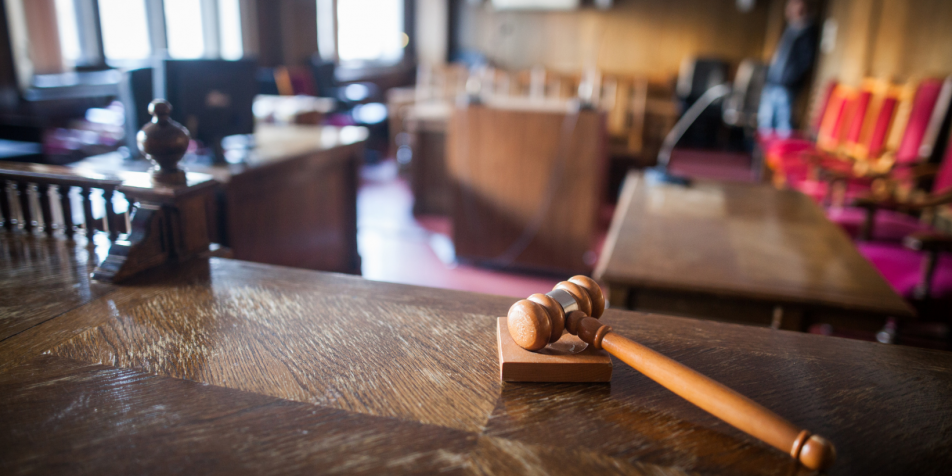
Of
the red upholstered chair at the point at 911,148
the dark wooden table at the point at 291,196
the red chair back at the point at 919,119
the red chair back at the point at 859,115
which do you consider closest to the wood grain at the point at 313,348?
the dark wooden table at the point at 291,196

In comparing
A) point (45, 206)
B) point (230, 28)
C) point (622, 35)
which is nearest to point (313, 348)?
point (45, 206)

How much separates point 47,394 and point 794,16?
22.8 feet

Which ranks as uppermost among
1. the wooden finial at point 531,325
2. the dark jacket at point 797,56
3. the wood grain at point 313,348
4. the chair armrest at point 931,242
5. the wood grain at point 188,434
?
the dark jacket at point 797,56

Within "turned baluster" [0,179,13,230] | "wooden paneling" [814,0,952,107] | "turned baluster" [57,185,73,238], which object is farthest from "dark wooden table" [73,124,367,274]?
"wooden paneling" [814,0,952,107]

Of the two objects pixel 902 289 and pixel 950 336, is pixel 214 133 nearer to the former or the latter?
pixel 902 289

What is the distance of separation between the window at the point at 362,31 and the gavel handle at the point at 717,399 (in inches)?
307

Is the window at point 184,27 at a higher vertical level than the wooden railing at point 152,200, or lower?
higher

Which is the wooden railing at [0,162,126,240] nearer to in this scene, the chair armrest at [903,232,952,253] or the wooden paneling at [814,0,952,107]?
the chair armrest at [903,232,952,253]

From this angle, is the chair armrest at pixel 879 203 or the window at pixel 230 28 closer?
the chair armrest at pixel 879 203

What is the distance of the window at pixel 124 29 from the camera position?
5.57 m

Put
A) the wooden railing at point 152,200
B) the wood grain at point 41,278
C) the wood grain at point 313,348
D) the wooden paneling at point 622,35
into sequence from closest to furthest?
1. the wood grain at point 313,348
2. the wood grain at point 41,278
3. the wooden railing at point 152,200
4. the wooden paneling at point 622,35

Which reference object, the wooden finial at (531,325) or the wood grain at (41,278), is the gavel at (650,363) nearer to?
the wooden finial at (531,325)

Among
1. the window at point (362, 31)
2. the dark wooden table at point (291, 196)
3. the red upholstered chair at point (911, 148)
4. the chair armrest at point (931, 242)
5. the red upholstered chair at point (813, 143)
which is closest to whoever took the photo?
the chair armrest at point (931, 242)

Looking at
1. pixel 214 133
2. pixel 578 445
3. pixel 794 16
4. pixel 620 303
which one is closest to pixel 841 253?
pixel 620 303
